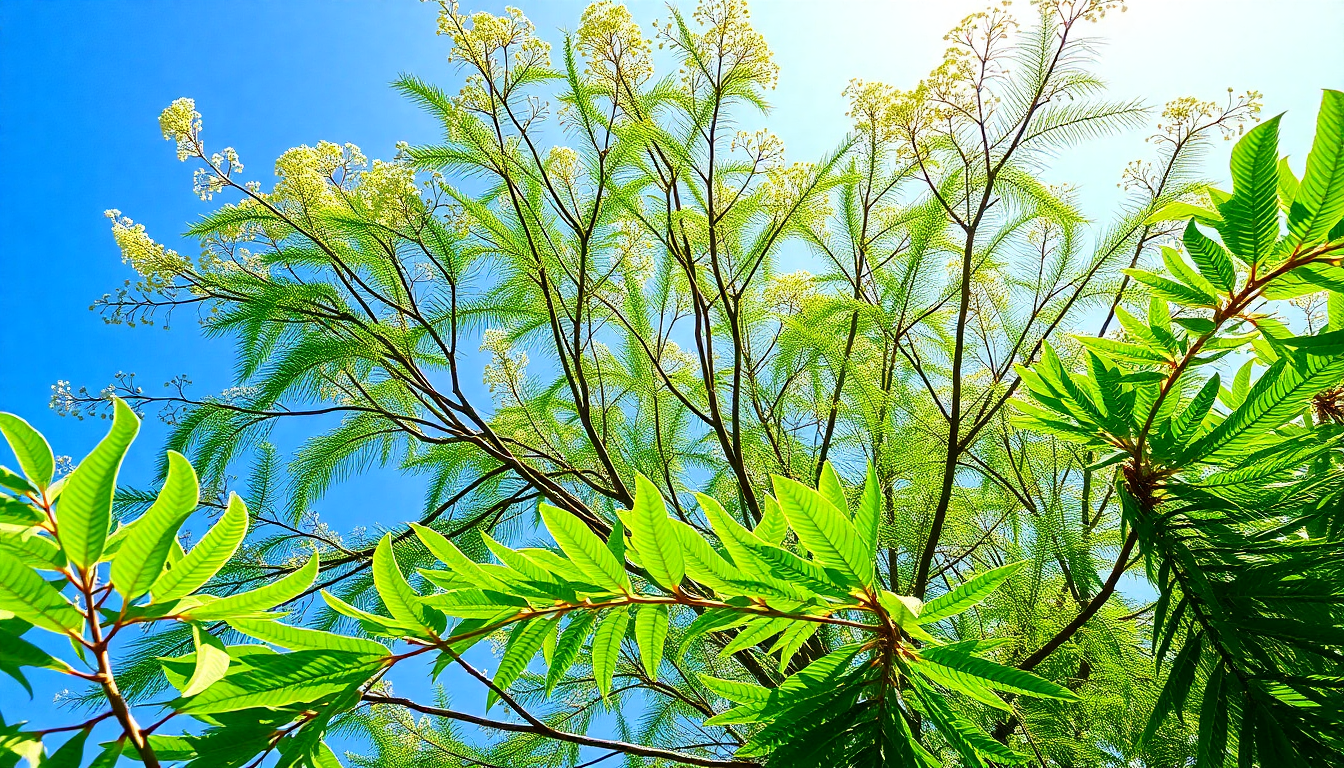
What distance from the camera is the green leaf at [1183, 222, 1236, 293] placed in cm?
56

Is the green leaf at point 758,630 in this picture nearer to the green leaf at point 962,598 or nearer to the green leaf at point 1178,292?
the green leaf at point 962,598

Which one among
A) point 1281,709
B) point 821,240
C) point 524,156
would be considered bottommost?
point 1281,709

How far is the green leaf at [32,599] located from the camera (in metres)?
0.33

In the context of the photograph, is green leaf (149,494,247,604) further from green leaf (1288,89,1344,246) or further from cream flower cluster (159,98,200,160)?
cream flower cluster (159,98,200,160)

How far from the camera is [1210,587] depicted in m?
0.60

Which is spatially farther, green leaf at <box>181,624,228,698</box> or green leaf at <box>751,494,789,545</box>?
green leaf at <box>751,494,789,545</box>

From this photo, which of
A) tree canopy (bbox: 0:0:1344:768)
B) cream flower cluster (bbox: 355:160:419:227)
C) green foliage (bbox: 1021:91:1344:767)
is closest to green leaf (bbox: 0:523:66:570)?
tree canopy (bbox: 0:0:1344:768)

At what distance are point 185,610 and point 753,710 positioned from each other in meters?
0.38

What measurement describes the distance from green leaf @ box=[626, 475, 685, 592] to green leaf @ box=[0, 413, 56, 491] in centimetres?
31

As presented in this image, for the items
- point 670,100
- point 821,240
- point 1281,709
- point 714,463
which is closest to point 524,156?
point 670,100

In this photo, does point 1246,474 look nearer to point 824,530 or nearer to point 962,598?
point 962,598

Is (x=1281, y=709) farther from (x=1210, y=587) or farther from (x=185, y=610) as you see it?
(x=185, y=610)

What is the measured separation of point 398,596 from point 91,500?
0.55 feet

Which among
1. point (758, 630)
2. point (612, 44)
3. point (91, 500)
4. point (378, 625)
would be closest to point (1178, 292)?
point (758, 630)
